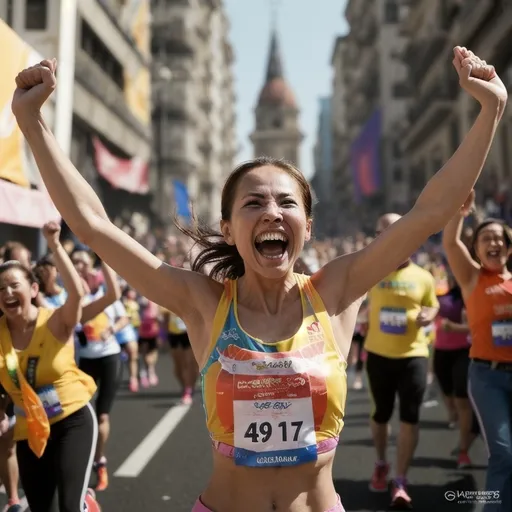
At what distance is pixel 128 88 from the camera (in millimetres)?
25984

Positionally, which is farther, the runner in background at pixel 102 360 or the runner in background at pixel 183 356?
the runner in background at pixel 183 356

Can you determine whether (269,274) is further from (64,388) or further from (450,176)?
(64,388)

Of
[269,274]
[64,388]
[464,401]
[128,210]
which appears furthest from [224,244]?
[128,210]

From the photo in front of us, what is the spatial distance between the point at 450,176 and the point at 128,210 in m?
29.3

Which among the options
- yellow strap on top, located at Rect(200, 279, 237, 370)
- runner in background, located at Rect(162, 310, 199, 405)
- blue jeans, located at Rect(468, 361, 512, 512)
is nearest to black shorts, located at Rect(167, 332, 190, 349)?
runner in background, located at Rect(162, 310, 199, 405)

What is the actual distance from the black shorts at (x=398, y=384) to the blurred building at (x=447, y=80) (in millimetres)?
15536

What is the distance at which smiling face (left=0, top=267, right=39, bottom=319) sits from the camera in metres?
3.55

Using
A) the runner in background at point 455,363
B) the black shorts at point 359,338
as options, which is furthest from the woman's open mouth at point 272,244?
the black shorts at point 359,338

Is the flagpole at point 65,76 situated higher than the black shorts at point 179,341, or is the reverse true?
the flagpole at point 65,76

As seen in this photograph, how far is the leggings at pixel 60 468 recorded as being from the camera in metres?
3.33

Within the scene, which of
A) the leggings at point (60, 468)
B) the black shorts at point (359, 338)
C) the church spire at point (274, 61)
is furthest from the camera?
the church spire at point (274, 61)

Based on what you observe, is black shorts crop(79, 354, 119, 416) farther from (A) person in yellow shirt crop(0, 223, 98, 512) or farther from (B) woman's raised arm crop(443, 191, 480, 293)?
(B) woman's raised arm crop(443, 191, 480, 293)

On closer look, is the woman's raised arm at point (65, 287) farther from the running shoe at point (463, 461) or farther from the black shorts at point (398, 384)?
the running shoe at point (463, 461)

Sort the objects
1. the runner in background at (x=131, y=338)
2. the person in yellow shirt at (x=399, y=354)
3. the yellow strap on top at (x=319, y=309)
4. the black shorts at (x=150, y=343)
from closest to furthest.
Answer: the yellow strap on top at (x=319, y=309)
the person in yellow shirt at (x=399, y=354)
the runner in background at (x=131, y=338)
the black shorts at (x=150, y=343)
